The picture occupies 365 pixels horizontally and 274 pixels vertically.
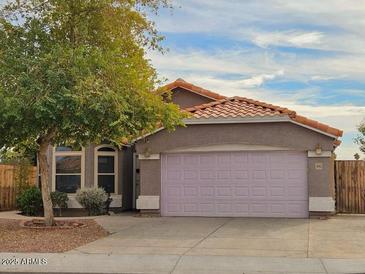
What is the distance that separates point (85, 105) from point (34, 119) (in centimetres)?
127

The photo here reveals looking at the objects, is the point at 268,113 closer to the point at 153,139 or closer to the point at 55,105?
the point at 153,139

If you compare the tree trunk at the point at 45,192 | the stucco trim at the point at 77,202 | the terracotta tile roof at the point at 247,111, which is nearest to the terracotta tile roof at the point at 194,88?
the terracotta tile roof at the point at 247,111

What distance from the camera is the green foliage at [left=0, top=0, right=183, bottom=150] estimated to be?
42.4 ft

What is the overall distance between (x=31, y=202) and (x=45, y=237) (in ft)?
22.3

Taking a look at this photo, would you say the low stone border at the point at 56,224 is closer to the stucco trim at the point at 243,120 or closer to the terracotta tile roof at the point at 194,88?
the stucco trim at the point at 243,120

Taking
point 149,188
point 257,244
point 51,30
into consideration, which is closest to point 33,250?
point 257,244

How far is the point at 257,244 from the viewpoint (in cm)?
1250

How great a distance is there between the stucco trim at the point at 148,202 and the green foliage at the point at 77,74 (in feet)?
12.2

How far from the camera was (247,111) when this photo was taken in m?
18.4

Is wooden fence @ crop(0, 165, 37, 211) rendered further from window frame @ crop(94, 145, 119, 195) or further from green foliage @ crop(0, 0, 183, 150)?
green foliage @ crop(0, 0, 183, 150)

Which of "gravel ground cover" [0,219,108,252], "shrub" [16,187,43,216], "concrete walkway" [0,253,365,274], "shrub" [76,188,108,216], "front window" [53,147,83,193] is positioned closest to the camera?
"concrete walkway" [0,253,365,274]

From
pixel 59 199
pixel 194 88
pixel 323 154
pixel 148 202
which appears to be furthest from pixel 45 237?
pixel 194 88

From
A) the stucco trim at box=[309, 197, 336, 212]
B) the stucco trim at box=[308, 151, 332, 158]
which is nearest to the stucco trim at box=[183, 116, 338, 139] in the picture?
the stucco trim at box=[308, 151, 332, 158]

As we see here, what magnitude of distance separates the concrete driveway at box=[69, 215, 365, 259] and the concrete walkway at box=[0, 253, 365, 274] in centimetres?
53
